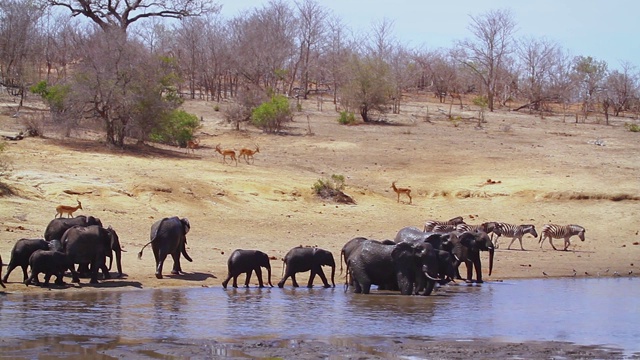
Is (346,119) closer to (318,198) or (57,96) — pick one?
(57,96)

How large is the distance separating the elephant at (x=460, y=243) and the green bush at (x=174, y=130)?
1455cm

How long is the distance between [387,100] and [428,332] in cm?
3002

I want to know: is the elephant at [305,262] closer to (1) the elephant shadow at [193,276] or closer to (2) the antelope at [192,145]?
(1) the elephant shadow at [193,276]

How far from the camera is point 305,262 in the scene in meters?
15.3

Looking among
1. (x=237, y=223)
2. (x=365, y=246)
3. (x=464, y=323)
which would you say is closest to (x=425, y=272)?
(x=365, y=246)

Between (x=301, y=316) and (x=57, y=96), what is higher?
(x=57, y=96)

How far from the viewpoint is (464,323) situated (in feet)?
40.1

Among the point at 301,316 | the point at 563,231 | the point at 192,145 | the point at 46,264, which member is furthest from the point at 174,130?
the point at 301,316

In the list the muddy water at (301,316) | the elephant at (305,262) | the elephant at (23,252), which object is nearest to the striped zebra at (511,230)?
the muddy water at (301,316)

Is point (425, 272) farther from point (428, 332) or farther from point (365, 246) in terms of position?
point (428, 332)

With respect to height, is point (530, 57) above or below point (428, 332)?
above

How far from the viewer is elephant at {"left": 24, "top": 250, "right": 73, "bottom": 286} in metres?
13.4

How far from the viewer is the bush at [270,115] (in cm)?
3534

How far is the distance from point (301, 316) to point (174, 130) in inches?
756
